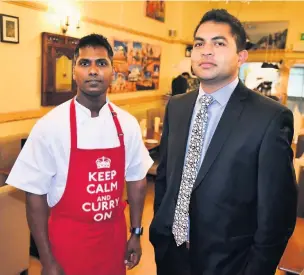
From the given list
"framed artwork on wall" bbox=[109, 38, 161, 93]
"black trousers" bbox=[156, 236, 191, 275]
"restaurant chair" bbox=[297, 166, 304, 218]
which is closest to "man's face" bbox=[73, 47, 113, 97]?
"black trousers" bbox=[156, 236, 191, 275]

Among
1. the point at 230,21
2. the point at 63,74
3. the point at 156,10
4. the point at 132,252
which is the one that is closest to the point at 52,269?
the point at 132,252

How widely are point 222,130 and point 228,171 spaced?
0.16 m

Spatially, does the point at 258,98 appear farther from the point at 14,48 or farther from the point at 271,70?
the point at 271,70

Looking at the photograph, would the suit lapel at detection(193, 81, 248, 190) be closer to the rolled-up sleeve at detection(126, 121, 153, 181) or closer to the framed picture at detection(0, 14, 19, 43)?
the rolled-up sleeve at detection(126, 121, 153, 181)

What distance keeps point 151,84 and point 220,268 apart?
519 centimetres

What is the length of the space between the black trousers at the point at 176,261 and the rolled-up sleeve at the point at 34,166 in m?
0.63

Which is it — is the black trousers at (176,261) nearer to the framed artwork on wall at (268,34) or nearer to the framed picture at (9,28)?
the framed picture at (9,28)

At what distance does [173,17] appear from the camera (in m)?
6.78

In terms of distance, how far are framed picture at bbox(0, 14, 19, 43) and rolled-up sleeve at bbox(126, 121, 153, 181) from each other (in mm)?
2225

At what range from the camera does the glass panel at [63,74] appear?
386 centimetres

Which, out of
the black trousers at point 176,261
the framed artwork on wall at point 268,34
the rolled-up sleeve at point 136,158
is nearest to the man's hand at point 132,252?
the black trousers at point 176,261

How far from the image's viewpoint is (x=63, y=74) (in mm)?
3947

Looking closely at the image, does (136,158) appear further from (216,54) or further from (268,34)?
(268,34)

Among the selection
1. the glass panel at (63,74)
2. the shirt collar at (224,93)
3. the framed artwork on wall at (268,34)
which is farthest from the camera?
the framed artwork on wall at (268,34)
